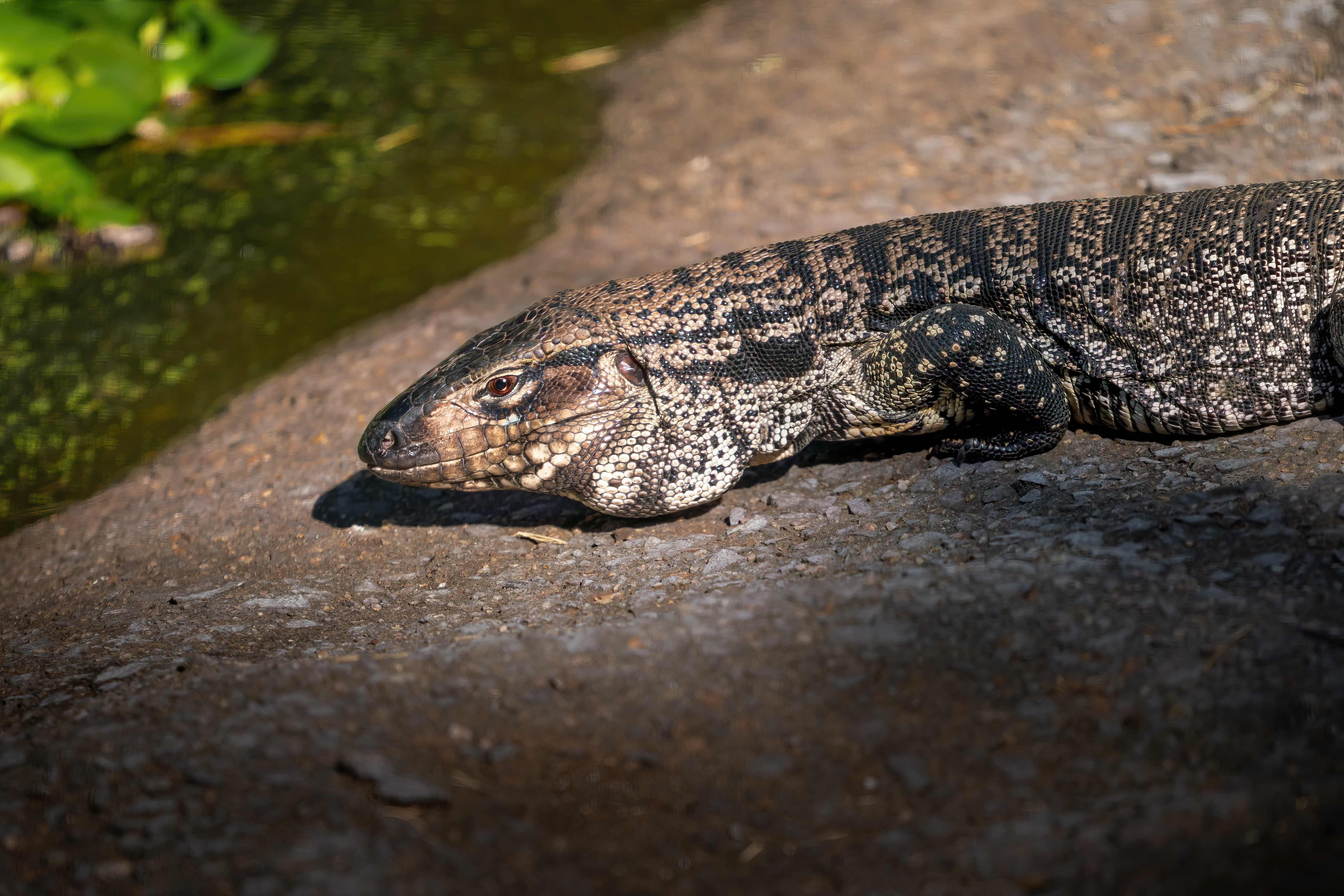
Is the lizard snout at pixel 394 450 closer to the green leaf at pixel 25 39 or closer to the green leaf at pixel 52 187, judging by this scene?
the green leaf at pixel 52 187

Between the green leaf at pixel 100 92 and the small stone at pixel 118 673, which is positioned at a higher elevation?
the green leaf at pixel 100 92

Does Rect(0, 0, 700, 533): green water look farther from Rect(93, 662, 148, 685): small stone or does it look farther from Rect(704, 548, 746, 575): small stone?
Rect(704, 548, 746, 575): small stone

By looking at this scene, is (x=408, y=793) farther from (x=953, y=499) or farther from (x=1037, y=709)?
(x=953, y=499)

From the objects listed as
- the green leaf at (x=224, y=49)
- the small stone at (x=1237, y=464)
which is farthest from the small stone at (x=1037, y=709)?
the green leaf at (x=224, y=49)

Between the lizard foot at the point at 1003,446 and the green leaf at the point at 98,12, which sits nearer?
the lizard foot at the point at 1003,446

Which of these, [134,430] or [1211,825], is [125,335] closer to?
[134,430]
